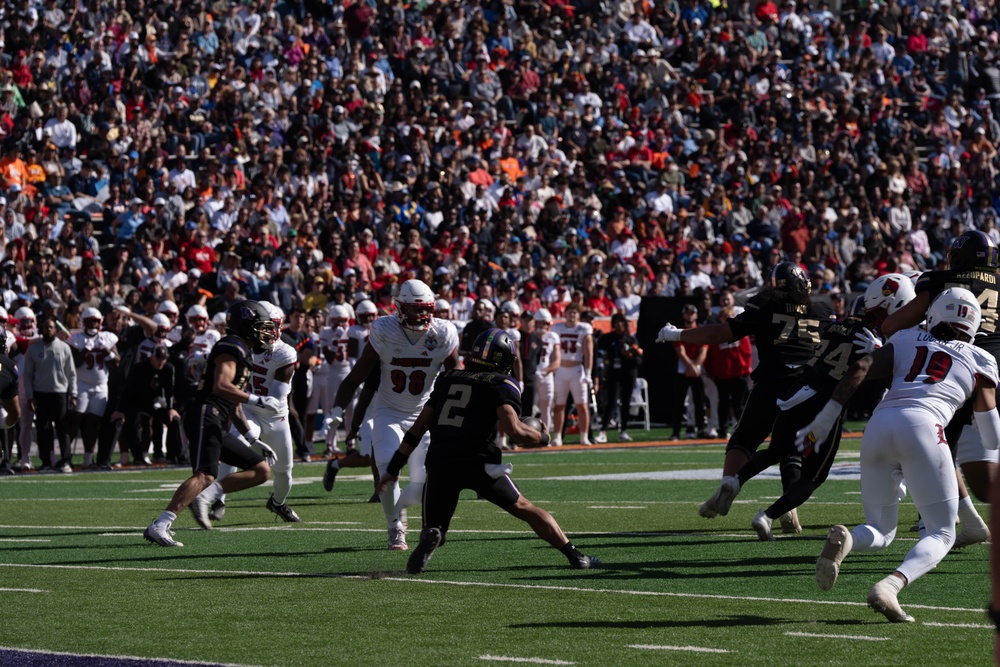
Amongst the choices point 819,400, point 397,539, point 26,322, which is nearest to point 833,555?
point 819,400

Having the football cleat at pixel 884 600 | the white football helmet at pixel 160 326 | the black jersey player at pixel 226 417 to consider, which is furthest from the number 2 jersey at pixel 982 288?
the white football helmet at pixel 160 326

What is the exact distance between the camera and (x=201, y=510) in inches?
436

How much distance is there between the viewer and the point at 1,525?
1190 cm

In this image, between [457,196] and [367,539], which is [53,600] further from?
[457,196]

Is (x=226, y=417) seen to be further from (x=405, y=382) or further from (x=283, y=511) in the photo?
(x=283, y=511)

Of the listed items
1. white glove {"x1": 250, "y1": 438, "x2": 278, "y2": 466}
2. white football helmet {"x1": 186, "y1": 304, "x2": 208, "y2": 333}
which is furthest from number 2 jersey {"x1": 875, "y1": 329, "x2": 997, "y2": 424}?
white football helmet {"x1": 186, "y1": 304, "x2": 208, "y2": 333}

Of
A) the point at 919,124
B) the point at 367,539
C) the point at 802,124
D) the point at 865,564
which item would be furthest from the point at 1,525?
the point at 919,124

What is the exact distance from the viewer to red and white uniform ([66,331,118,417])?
18.2 metres

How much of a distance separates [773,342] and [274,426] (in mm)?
3795

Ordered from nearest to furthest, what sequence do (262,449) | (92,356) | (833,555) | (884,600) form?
(884,600), (833,555), (262,449), (92,356)

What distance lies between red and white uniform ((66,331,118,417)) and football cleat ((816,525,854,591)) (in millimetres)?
12906

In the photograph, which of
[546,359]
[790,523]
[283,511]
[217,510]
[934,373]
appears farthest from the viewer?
[546,359]

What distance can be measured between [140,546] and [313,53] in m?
16.4

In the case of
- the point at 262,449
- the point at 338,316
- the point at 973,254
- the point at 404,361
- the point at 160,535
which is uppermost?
the point at 973,254
